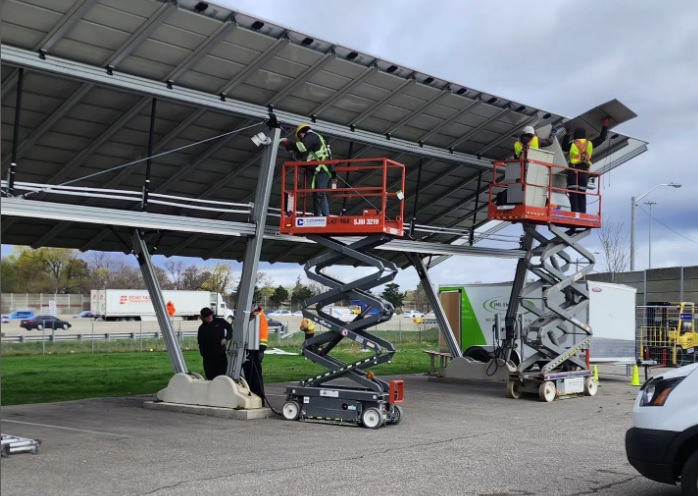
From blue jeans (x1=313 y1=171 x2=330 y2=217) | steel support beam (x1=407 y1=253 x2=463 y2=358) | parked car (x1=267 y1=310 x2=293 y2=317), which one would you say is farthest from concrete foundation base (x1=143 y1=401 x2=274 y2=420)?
parked car (x1=267 y1=310 x2=293 y2=317)

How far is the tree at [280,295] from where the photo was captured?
7624 cm

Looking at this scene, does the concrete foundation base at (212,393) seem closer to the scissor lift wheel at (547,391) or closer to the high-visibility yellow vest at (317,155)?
the high-visibility yellow vest at (317,155)

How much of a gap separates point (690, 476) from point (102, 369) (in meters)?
23.7

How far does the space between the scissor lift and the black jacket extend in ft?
22.4

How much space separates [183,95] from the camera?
44.1 feet

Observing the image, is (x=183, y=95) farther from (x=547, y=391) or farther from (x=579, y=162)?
(x=547, y=391)

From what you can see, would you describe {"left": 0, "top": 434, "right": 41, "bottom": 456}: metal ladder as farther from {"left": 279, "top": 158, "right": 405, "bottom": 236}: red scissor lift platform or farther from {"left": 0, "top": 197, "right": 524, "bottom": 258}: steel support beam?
{"left": 279, "top": 158, "right": 405, "bottom": 236}: red scissor lift platform

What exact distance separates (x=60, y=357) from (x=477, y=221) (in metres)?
19.9

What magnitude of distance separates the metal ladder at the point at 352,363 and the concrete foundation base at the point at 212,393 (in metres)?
0.83

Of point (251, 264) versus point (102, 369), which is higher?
point (251, 264)

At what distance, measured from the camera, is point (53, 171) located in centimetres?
1504

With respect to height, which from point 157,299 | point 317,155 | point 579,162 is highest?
point 579,162

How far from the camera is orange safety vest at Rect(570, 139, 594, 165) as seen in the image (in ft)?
59.5

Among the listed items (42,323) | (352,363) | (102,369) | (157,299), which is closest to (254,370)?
(352,363)
